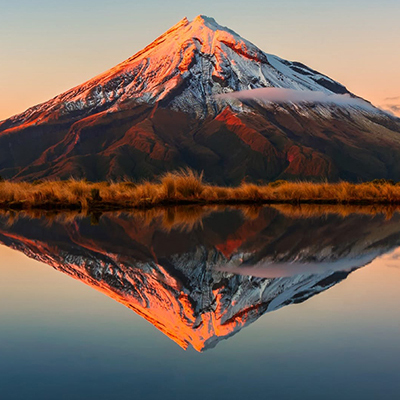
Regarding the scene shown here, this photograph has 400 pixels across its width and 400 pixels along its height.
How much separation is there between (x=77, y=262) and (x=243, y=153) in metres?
124

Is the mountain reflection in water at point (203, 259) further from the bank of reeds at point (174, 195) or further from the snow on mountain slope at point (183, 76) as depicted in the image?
the snow on mountain slope at point (183, 76)

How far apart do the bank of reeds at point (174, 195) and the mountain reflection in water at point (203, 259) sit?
575 centimetres

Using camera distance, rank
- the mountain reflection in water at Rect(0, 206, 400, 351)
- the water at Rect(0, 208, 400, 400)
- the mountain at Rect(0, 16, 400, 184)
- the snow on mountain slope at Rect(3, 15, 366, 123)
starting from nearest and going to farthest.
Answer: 1. the water at Rect(0, 208, 400, 400)
2. the mountain reflection in water at Rect(0, 206, 400, 351)
3. the mountain at Rect(0, 16, 400, 184)
4. the snow on mountain slope at Rect(3, 15, 366, 123)

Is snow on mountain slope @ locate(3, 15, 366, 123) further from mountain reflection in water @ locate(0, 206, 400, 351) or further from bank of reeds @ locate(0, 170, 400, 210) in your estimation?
mountain reflection in water @ locate(0, 206, 400, 351)

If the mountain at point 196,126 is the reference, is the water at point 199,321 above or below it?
below

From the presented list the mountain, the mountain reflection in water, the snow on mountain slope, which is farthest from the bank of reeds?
the snow on mountain slope

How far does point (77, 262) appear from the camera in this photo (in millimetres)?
7258

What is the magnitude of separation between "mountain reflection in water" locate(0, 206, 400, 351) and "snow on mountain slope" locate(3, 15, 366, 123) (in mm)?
139433

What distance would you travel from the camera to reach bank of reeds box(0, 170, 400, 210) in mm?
19453

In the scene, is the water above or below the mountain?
below

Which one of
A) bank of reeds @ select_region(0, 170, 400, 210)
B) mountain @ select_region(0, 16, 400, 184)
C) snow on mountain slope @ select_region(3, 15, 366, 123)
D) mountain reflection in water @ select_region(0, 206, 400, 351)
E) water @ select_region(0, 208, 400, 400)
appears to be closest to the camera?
water @ select_region(0, 208, 400, 400)

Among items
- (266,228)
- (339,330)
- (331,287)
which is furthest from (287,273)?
(266,228)

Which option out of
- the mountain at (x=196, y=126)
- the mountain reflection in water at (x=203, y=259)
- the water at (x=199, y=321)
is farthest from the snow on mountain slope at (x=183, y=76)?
the water at (x=199, y=321)

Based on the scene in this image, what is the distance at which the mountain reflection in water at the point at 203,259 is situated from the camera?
4684 mm
